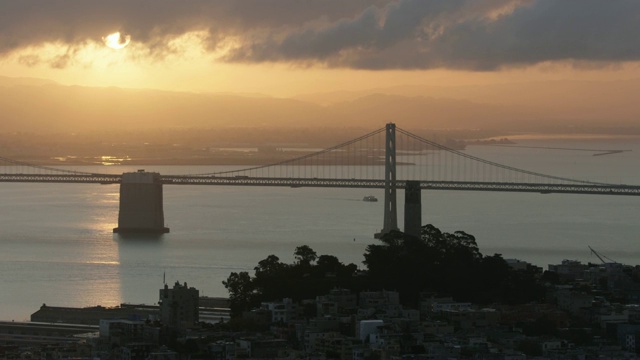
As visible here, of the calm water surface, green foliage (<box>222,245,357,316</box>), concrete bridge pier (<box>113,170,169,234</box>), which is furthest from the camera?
concrete bridge pier (<box>113,170,169,234</box>)

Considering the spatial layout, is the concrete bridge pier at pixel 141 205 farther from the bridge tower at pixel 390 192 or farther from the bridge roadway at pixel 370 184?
the bridge tower at pixel 390 192

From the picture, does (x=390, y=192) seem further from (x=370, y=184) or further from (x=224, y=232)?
(x=224, y=232)

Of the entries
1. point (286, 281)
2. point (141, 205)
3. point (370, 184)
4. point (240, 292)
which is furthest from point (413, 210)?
point (240, 292)

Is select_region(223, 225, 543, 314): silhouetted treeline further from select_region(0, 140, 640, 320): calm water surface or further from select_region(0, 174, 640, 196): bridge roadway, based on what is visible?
select_region(0, 174, 640, 196): bridge roadway

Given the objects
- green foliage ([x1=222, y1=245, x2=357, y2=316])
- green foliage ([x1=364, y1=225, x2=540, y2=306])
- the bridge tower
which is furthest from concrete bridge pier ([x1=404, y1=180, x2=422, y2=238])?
green foliage ([x1=222, y1=245, x2=357, y2=316])

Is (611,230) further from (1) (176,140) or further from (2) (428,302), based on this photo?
(1) (176,140)
